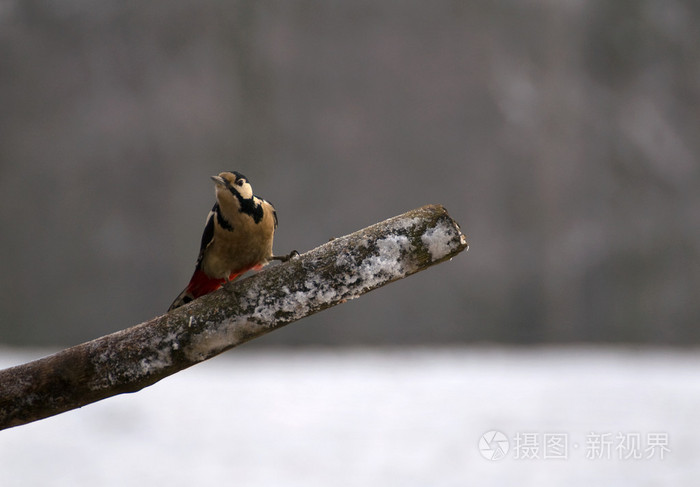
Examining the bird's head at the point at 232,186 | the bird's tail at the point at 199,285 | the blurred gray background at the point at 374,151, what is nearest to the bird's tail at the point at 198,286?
the bird's tail at the point at 199,285

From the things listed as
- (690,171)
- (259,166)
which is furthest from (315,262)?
(690,171)

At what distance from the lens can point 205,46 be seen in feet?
10.5

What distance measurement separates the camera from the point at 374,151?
11.0ft

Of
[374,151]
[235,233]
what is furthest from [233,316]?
[374,151]

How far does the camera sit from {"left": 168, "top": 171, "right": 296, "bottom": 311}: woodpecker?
1.05 metres

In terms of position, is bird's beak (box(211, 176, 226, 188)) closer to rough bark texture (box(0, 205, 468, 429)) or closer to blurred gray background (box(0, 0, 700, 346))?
rough bark texture (box(0, 205, 468, 429))

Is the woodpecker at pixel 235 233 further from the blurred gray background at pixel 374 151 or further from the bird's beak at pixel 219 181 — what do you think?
the blurred gray background at pixel 374 151

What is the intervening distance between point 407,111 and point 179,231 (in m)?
1.24

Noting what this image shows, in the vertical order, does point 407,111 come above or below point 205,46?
below

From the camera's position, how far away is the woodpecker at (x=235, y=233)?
105 cm

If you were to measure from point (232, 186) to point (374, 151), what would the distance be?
2351 millimetres

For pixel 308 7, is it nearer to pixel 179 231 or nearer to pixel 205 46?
pixel 205 46

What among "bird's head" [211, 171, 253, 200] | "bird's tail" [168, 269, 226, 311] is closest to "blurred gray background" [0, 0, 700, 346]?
"bird's tail" [168, 269, 226, 311]

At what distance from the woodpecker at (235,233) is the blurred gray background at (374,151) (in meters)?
2.19
